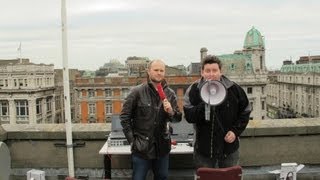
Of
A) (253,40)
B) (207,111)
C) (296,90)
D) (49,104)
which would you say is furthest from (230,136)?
(296,90)

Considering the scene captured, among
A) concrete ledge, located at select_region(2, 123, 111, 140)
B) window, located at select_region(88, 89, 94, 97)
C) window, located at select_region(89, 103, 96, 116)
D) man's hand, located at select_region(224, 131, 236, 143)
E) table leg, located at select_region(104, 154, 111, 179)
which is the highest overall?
man's hand, located at select_region(224, 131, 236, 143)

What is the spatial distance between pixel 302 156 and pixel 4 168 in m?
3.91

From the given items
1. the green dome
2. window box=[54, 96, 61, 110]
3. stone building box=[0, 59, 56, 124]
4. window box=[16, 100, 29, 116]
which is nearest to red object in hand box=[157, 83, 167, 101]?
stone building box=[0, 59, 56, 124]

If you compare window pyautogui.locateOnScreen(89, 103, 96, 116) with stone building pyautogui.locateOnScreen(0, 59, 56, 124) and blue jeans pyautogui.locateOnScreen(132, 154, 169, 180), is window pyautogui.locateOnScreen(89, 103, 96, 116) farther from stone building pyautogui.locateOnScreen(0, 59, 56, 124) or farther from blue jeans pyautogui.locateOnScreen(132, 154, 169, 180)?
blue jeans pyautogui.locateOnScreen(132, 154, 169, 180)

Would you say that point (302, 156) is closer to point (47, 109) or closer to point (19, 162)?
point (19, 162)

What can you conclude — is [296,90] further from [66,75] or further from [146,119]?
[146,119]

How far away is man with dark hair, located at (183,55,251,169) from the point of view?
13.1 ft

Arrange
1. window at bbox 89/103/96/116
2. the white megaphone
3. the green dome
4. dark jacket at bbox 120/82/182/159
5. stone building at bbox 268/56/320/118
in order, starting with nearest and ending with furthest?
the white megaphone, dark jacket at bbox 120/82/182/159, window at bbox 89/103/96/116, the green dome, stone building at bbox 268/56/320/118

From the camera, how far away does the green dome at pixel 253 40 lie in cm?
6806

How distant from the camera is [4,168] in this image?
3.05 m

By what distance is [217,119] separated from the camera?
Answer: 399 centimetres

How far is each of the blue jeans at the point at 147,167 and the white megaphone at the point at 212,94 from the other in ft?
2.54

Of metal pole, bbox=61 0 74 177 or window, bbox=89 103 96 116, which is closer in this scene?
metal pole, bbox=61 0 74 177

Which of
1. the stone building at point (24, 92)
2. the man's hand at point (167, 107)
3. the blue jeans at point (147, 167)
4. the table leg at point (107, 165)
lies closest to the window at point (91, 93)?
the stone building at point (24, 92)
